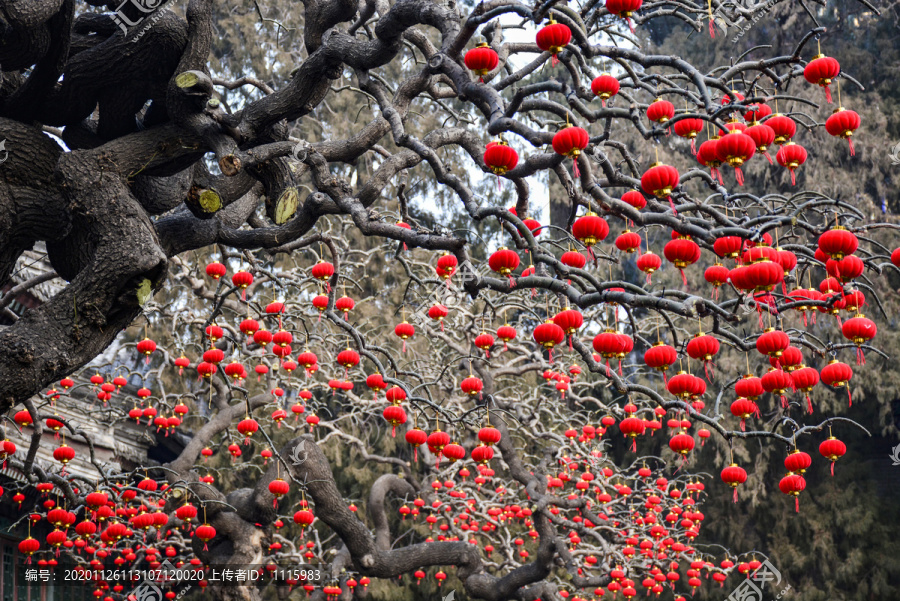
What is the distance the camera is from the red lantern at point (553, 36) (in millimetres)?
3496

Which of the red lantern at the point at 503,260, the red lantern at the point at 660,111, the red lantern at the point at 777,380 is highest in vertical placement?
the red lantern at the point at 660,111

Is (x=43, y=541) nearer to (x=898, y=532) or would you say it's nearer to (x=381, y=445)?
(x=381, y=445)

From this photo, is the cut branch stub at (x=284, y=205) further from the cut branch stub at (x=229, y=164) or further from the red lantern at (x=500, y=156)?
the red lantern at (x=500, y=156)

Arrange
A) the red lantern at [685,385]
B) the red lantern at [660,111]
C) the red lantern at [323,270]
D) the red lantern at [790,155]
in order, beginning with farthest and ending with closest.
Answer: the red lantern at [323,270] < the red lantern at [685,385] < the red lantern at [790,155] < the red lantern at [660,111]

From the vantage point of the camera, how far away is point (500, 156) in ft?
12.6

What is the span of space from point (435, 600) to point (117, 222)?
9.12 meters

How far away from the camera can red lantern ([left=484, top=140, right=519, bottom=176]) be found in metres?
3.84

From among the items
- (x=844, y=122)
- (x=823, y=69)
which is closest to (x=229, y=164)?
(x=823, y=69)

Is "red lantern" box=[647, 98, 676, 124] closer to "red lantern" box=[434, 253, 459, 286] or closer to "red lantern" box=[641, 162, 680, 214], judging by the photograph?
"red lantern" box=[641, 162, 680, 214]

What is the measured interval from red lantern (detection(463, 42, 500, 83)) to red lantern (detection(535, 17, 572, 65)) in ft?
1.10

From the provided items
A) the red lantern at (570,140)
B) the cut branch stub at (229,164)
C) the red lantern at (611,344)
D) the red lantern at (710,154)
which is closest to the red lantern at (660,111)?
the red lantern at (710,154)

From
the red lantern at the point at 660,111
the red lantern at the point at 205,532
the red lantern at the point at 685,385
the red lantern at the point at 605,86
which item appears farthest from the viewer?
the red lantern at the point at 205,532

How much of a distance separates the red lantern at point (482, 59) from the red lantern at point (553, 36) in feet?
1.10

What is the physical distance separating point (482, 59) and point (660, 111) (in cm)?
89
